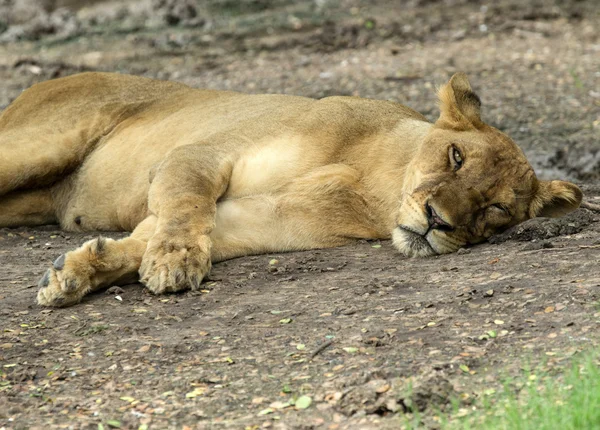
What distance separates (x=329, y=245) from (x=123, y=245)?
1.16 m

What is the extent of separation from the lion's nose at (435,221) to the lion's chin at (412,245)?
0.11 metres

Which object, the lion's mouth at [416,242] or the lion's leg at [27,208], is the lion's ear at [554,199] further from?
the lion's leg at [27,208]

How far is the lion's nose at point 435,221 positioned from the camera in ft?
16.6

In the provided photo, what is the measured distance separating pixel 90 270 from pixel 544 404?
94.2 inches

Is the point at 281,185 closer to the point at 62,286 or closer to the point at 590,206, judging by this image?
the point at 62,286

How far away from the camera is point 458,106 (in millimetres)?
5609

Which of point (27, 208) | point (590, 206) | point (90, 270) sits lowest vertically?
point (590, 206)

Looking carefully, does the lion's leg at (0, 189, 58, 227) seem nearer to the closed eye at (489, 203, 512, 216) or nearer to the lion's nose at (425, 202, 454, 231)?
the lion's nose at (425, 202, 454, 231)

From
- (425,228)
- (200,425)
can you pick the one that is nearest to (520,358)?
(200,425)

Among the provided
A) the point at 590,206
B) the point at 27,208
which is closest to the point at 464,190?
the point at 590,206

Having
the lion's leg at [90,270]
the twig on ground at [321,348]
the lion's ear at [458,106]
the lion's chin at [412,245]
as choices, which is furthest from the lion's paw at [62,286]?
the lion's ear at [458,106]

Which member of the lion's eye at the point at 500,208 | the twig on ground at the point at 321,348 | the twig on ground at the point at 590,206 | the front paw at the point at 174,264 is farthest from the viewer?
the twig on ground at the point at 590,206

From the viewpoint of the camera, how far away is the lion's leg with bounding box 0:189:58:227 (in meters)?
6.40

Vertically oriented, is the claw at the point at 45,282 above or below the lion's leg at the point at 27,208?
above
